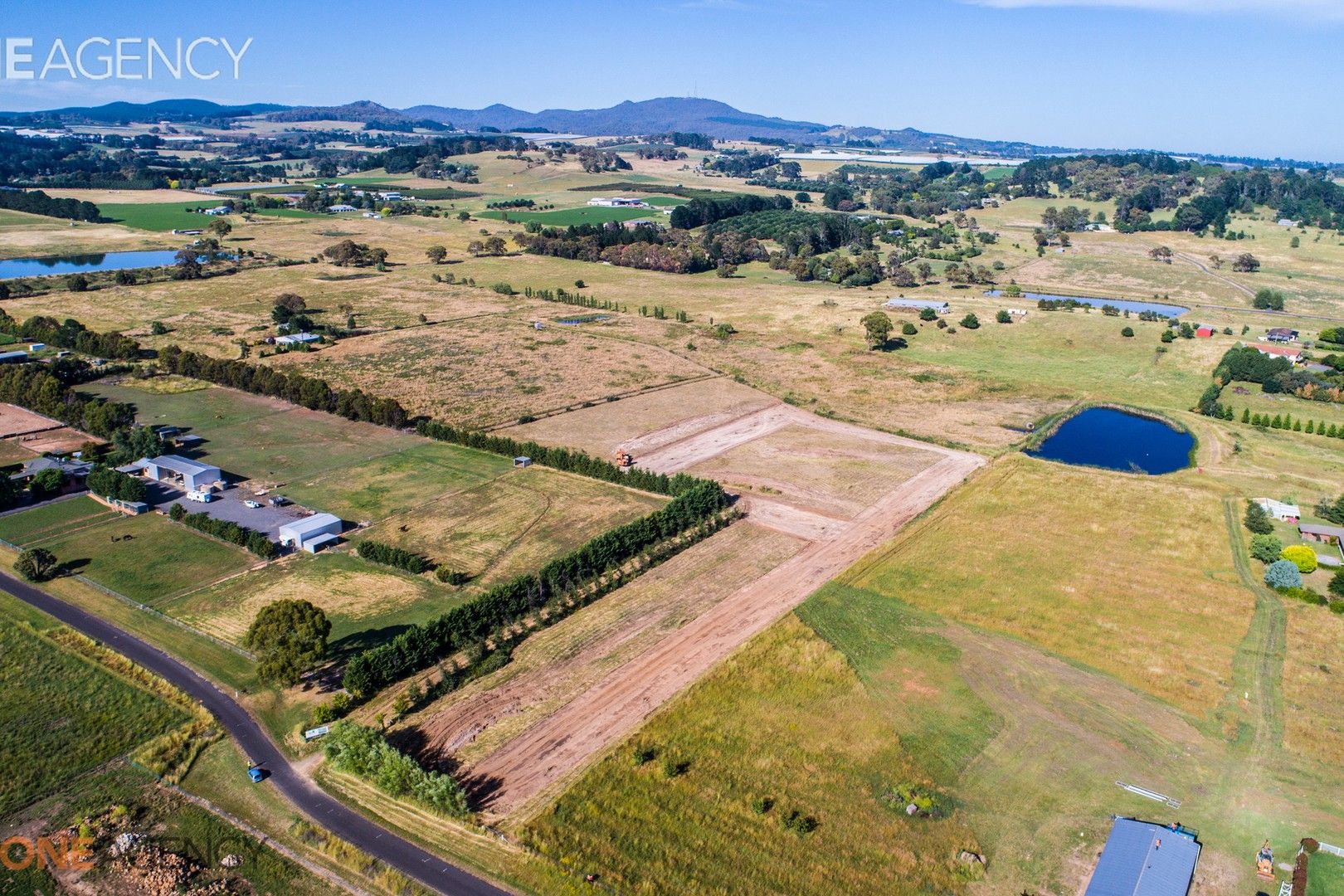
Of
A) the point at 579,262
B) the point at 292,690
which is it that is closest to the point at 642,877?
the point at 292,690

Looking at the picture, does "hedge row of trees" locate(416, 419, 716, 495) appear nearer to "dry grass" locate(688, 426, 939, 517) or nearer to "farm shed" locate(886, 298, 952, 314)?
"dry grass" locate(688, 426, 939, 517)

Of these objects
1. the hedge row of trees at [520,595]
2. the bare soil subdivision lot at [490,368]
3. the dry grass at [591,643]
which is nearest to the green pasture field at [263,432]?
the bare soil subdivision lot at [490,368]

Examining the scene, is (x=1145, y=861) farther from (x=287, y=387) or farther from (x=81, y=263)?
(x=81, y=263)

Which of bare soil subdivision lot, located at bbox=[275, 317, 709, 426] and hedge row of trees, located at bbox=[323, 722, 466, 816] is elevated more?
bare soil subdivision lot, located at bbox=[275, 317, 709, 426]

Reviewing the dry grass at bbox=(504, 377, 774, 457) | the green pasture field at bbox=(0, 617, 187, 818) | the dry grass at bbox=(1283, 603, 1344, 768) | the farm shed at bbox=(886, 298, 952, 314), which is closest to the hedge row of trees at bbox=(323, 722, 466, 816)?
the green pasture field at bbox=(0, 617, 187, 818)

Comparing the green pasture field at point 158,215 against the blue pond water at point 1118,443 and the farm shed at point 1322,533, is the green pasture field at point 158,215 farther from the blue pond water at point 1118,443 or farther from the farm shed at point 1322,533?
the farm shed at point 1322,533

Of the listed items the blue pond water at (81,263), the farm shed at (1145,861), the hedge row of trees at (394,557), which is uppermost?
the blue pond water at (81,263)

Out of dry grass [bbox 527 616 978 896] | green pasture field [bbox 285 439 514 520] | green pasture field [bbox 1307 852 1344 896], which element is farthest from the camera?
green pasture field [bbox 285 439 514 520]

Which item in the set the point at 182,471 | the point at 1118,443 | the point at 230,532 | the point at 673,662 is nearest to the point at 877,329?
the point at 1118,443
